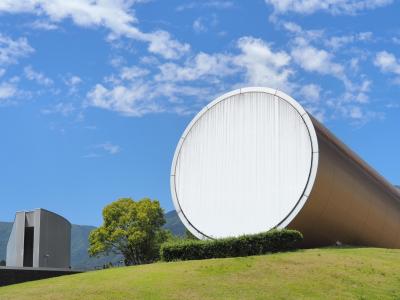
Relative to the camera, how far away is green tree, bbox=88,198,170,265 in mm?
52469

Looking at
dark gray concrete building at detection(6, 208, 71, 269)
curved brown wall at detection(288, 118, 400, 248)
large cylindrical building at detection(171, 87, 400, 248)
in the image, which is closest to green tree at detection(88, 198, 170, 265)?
dark gray concrete building at detection(6, 208, 71, 269)

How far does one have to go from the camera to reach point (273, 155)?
1164 inches

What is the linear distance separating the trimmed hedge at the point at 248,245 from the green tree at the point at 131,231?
2559 centimetres

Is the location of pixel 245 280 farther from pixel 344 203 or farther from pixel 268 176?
pixel 344 203

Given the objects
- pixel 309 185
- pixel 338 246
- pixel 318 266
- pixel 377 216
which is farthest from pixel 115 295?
pixel 377 216

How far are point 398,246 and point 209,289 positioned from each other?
22.6 metres

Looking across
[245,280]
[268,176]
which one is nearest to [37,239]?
[268,176]

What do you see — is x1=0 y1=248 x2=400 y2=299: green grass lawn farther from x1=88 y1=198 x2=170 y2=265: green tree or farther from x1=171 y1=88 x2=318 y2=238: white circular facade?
x1=88 y1=198 x2=170 y2=265: green tree

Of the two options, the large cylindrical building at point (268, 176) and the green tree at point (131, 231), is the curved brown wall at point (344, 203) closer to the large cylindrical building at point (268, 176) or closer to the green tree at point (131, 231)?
the large cylindrical building at point (268, 176)

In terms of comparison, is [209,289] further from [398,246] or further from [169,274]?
[398,246]

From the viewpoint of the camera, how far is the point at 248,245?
1028 inches

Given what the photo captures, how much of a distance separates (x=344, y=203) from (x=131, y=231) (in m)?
25.9

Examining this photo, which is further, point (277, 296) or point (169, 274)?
point (169, 274)

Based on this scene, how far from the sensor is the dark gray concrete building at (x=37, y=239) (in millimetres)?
47219
